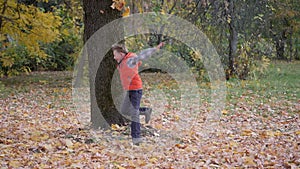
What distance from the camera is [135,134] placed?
680cm

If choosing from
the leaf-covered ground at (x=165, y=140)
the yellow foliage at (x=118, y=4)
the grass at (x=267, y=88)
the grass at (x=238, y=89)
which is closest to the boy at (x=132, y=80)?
the leaf-covered ground at (x=165, y=140)

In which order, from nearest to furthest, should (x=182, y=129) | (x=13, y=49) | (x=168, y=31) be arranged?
1. (x=182, y=129)
2. (x=168, y=31)
3. (x=13, y=49)

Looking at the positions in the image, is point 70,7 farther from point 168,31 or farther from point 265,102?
point 265,102

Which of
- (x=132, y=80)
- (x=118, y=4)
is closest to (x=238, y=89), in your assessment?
(x=118, y=4)

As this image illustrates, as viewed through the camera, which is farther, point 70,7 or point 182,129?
point 70,7

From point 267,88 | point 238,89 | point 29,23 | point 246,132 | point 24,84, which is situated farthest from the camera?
point 24,84

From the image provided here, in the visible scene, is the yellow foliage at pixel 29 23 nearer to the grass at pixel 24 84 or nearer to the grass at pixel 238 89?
the grass at pixel 24 84

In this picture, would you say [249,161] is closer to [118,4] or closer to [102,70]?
A: [102,70]

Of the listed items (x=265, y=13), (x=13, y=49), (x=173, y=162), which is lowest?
(x=173, y=162)

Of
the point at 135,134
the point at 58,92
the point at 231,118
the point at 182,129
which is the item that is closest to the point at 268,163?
the point at 135,134

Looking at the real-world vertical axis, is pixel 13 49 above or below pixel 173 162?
above

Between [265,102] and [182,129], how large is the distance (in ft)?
12.0

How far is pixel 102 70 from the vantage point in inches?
287

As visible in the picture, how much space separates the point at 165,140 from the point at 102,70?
1.39 m
